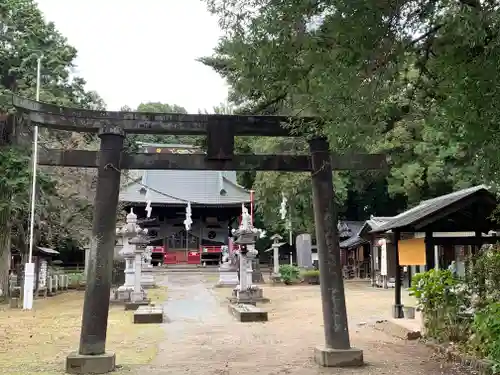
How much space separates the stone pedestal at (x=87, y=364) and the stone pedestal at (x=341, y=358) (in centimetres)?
313

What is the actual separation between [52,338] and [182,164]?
5502 mm

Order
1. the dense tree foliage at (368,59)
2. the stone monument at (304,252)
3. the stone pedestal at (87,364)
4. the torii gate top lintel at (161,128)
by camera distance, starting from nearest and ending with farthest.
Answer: the dense tree foliage at (368,59)
the stone pedestal at (87,364)
the torii gate top lintel at (161,128)
the stone monument at (304,252)

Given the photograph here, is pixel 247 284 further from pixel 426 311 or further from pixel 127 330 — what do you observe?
pixel 426 311

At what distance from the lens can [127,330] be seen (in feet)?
42.2

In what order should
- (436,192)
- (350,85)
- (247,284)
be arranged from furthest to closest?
(436,192), (247,284), (350,85)

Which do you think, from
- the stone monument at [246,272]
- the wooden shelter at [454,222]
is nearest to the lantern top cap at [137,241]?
the stone monument at [246,272]

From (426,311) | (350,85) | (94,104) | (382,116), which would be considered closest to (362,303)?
(426,311)

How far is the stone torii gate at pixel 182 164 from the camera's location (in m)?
8.00

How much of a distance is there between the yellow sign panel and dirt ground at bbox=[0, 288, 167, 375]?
5935 millimetres

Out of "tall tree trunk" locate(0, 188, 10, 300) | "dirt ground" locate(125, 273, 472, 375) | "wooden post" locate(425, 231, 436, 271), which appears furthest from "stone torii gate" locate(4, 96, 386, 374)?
"tall tree trunk" locate(0, 188, 10, 300)

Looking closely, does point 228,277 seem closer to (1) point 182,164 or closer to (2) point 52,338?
(2) point 52,338

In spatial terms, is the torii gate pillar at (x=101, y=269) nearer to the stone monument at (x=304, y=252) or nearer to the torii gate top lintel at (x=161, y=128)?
the torii gate top lintel at (x=161, y=128)

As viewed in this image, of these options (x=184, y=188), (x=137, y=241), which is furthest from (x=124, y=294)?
(x=184, y=188)

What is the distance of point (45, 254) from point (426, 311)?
18617mm
